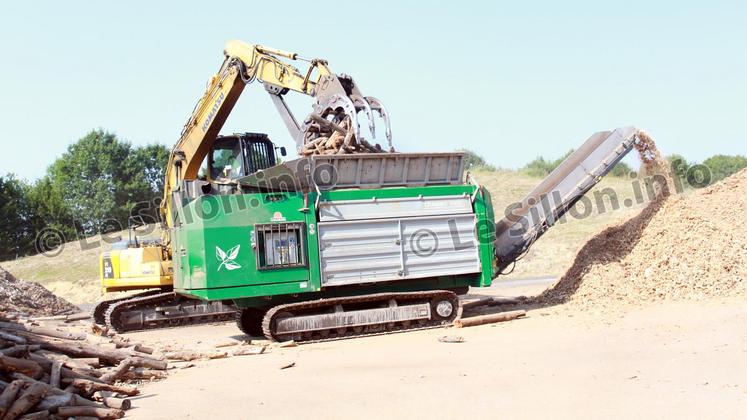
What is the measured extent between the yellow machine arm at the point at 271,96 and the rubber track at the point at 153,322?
1.60 metres

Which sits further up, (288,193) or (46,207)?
(46,207)

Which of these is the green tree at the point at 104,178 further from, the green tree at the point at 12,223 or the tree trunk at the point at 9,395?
the tree trunk at the point at 9,395

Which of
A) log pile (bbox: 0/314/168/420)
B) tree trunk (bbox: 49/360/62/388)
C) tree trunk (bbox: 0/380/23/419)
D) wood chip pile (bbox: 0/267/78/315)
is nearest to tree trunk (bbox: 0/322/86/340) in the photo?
log pile (bbox: 0/314/168/420)

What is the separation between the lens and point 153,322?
51.5 ft

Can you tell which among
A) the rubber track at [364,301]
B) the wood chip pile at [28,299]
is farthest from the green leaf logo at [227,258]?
the wood chip pile at [28,299]

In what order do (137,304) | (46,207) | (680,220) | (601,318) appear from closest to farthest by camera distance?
(601,318)
(680,220)
(137,304)
(46,207)

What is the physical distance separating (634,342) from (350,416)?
461 cm

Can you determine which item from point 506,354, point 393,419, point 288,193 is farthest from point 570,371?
point 288,193

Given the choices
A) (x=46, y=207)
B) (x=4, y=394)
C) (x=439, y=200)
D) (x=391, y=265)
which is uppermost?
(x=46, y=207)

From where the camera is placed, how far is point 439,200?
44.0 feet

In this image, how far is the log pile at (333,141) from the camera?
43.2 ft

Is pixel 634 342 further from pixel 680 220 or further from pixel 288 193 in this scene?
pixel 288 193

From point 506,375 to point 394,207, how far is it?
5.11m

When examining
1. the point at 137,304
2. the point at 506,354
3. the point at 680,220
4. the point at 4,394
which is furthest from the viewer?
the point at 137,304
